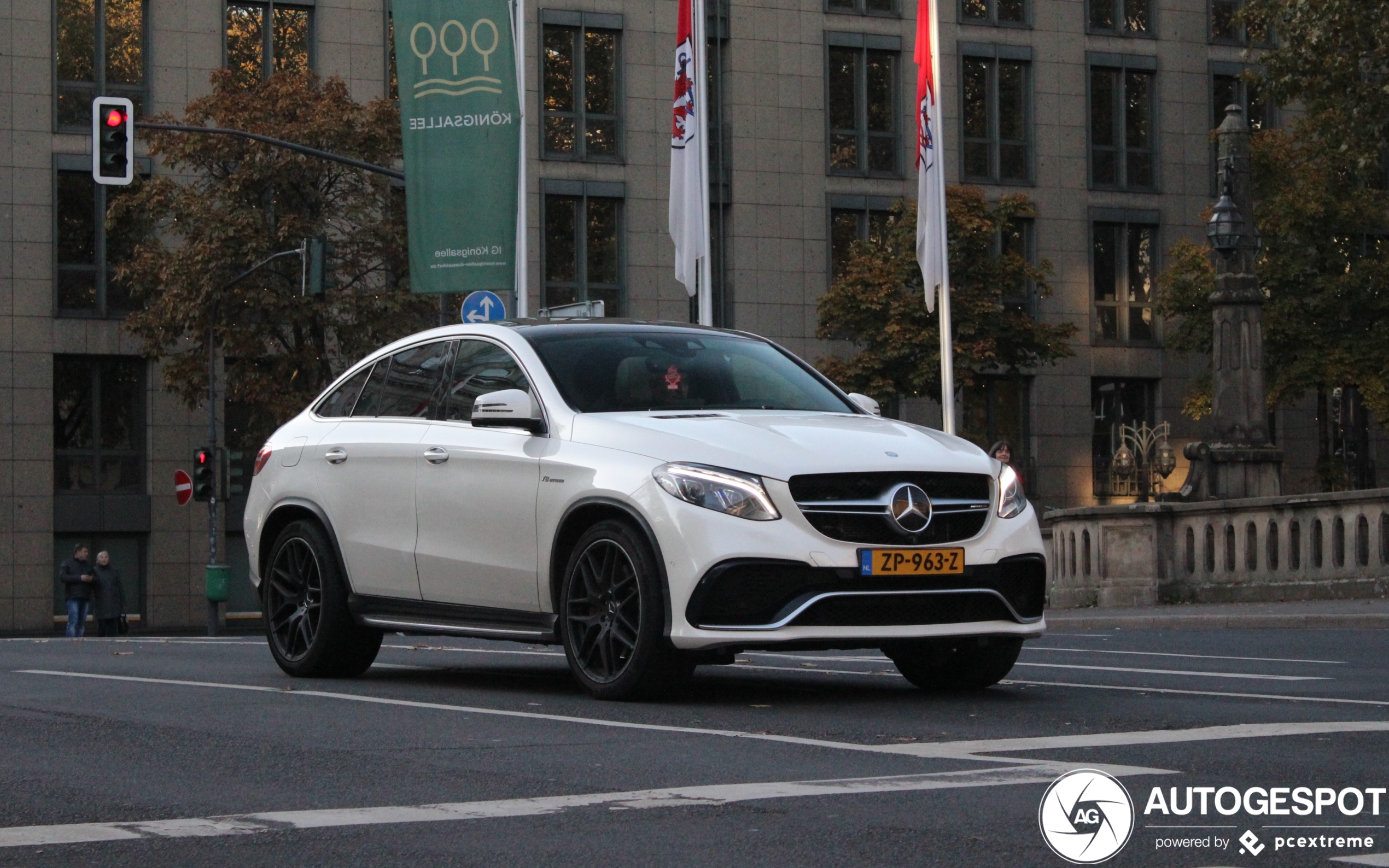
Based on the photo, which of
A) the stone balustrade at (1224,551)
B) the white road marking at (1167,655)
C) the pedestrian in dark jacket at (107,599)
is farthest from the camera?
the pedestrian in dark jacket at (107,599)

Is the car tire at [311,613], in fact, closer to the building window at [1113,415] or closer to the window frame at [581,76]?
the window frame at [581,76]

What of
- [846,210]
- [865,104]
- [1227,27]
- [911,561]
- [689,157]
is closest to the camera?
[911,561]

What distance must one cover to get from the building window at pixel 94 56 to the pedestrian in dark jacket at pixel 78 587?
958 centimetres

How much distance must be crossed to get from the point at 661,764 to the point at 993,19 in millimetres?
42896

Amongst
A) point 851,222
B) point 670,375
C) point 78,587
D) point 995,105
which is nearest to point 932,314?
point 851,222

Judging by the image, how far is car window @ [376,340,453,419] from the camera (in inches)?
406

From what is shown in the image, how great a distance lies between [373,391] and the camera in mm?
10828

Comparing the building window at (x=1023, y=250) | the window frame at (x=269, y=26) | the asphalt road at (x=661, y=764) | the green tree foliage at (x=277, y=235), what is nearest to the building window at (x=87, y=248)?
the green tree foliage at (x=277, y=235)

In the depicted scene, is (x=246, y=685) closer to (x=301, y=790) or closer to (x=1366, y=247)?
(x=301, y=790)

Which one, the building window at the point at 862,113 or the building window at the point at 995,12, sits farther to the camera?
the building window at the point at 995,12

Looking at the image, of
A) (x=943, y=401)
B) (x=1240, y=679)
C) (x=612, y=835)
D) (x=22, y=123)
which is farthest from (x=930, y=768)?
(x=22, y=123)

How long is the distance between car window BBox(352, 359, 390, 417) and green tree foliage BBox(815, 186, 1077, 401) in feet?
95.9

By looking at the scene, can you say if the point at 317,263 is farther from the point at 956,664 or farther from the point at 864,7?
the point at 956,664

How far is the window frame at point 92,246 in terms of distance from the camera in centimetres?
4016
